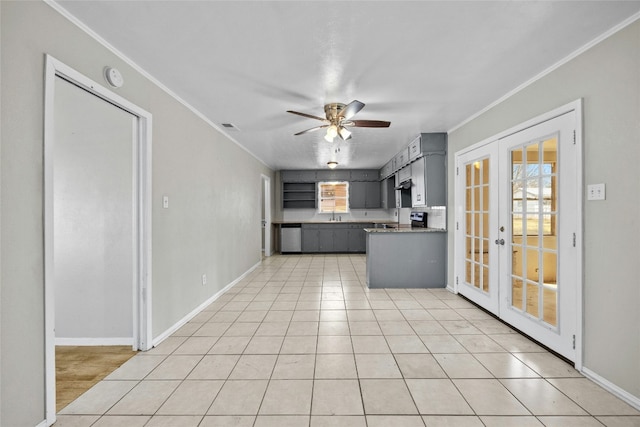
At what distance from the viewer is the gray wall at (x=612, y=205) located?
6.17 ft

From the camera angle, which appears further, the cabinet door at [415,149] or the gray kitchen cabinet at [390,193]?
the gray kitchen cabinet at [390,193]

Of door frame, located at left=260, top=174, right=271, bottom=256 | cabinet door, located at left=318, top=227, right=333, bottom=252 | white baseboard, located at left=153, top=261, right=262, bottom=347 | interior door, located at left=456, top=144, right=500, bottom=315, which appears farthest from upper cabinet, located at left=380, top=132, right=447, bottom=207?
door frame, located at left=260, top=174, right=271, bottom=256

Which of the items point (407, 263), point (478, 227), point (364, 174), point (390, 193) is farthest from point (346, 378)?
point (364, 174)

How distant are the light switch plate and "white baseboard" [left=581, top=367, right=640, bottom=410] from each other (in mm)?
1221

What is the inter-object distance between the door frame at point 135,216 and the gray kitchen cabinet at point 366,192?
6.42m

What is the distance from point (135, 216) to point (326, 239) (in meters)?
6.01

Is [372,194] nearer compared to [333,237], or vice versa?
[333,237]

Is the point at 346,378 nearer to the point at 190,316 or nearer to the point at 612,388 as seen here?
the point at 612,388

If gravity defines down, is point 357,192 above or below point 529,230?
above

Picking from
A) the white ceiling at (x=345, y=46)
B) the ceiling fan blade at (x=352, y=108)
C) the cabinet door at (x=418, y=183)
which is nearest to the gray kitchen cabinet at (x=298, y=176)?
the cabinet door at (x=418, y=183)

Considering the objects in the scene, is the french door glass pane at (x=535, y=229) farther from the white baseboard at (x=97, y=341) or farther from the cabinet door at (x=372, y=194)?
the cabinet door at (x=372, y=194)

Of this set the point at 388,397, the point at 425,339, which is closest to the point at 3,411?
the point at 388,397

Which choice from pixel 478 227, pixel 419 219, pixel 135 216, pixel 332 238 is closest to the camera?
pixel 135 216

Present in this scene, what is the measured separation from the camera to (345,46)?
2174mm
